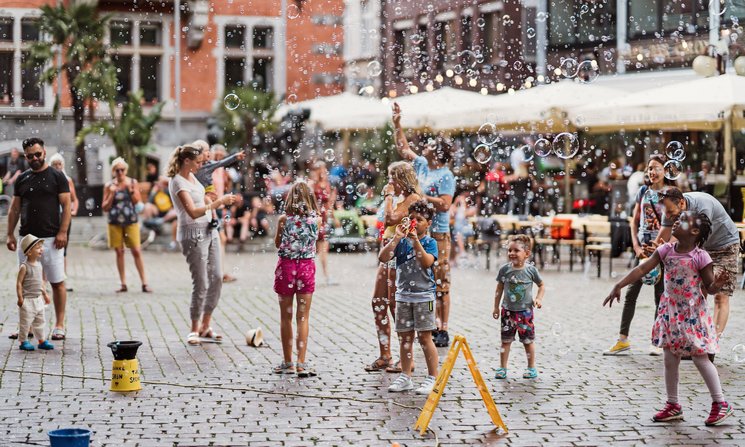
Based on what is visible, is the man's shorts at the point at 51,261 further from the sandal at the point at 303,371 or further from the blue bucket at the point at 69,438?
the blue bucket at the point at 69,438

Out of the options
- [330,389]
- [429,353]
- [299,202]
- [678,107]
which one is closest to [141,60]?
[678,107]

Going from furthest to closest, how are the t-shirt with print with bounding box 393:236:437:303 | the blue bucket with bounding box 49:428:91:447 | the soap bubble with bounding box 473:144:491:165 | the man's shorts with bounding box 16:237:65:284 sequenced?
the soap bubble with bounding box 473:144:491:165 → the man's shorts with bounding box 16:237:65:284 → the t-shirt with print with bounding box 393:236:437:303 → the blue bucket with bounding box 49:428:91:447

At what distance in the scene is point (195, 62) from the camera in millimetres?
35500

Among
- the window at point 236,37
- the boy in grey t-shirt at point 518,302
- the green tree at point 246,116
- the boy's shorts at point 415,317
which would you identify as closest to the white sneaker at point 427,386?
the boy's shorts at point 415,317

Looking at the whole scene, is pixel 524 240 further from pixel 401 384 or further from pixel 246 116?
pixel 246 116

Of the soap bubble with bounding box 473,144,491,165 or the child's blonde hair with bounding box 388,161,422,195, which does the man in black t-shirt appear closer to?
the child's blonde hair with bounding box 388,161,422,195

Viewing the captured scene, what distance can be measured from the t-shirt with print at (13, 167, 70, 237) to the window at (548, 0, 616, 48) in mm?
17504

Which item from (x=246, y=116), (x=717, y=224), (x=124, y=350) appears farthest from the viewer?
(x=246, y=116)

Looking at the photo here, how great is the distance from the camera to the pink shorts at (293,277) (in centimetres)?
857

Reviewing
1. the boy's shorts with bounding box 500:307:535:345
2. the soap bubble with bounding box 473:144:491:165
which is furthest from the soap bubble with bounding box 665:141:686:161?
the boy's shorts with bounding box 500:307:535:345

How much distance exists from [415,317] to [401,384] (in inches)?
17.5

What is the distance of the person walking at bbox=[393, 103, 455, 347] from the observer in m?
9.48

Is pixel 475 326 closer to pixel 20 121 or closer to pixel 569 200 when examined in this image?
pixel 569 200

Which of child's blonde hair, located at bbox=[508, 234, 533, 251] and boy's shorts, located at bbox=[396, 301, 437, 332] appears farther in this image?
child's blonde hair, located at bbox=[508, 234, 533, 251]
